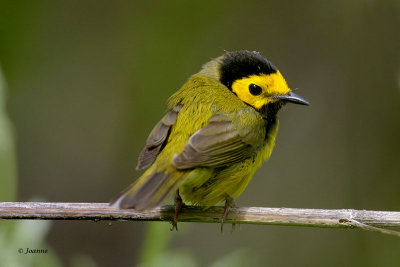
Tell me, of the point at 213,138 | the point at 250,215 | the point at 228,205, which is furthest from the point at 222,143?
the point at 250,215

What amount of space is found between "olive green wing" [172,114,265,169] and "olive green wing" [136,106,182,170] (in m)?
0.21

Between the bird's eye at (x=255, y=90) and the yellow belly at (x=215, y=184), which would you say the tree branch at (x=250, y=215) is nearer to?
the yellow belly at (x=215, y=184)

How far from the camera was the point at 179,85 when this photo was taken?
6.32 metres

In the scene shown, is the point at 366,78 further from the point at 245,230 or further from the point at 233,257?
the point at 233,257

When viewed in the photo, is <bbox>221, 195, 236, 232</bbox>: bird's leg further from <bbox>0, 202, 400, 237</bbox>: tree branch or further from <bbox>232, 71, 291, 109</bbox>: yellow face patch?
<bbox>232, 71, 291, 109</bbox>: yellow face patch

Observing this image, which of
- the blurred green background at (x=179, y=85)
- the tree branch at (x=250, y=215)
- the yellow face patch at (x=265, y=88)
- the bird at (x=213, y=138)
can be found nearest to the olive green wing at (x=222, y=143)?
the bird at (x=213, y=138)

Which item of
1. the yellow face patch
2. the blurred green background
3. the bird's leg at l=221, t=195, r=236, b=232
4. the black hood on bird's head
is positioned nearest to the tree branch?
the bird's leg at l=221, t=195, r=236, b=232

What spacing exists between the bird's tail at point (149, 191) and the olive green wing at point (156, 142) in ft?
0.39

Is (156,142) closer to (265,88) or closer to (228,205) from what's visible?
(228,205)

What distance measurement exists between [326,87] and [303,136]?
58 centimetres

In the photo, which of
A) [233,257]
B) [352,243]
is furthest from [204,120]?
[352,243]

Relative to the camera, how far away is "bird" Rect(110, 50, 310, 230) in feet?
10.3

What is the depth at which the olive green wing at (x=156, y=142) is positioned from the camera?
3349 mm

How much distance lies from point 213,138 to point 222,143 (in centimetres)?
7
